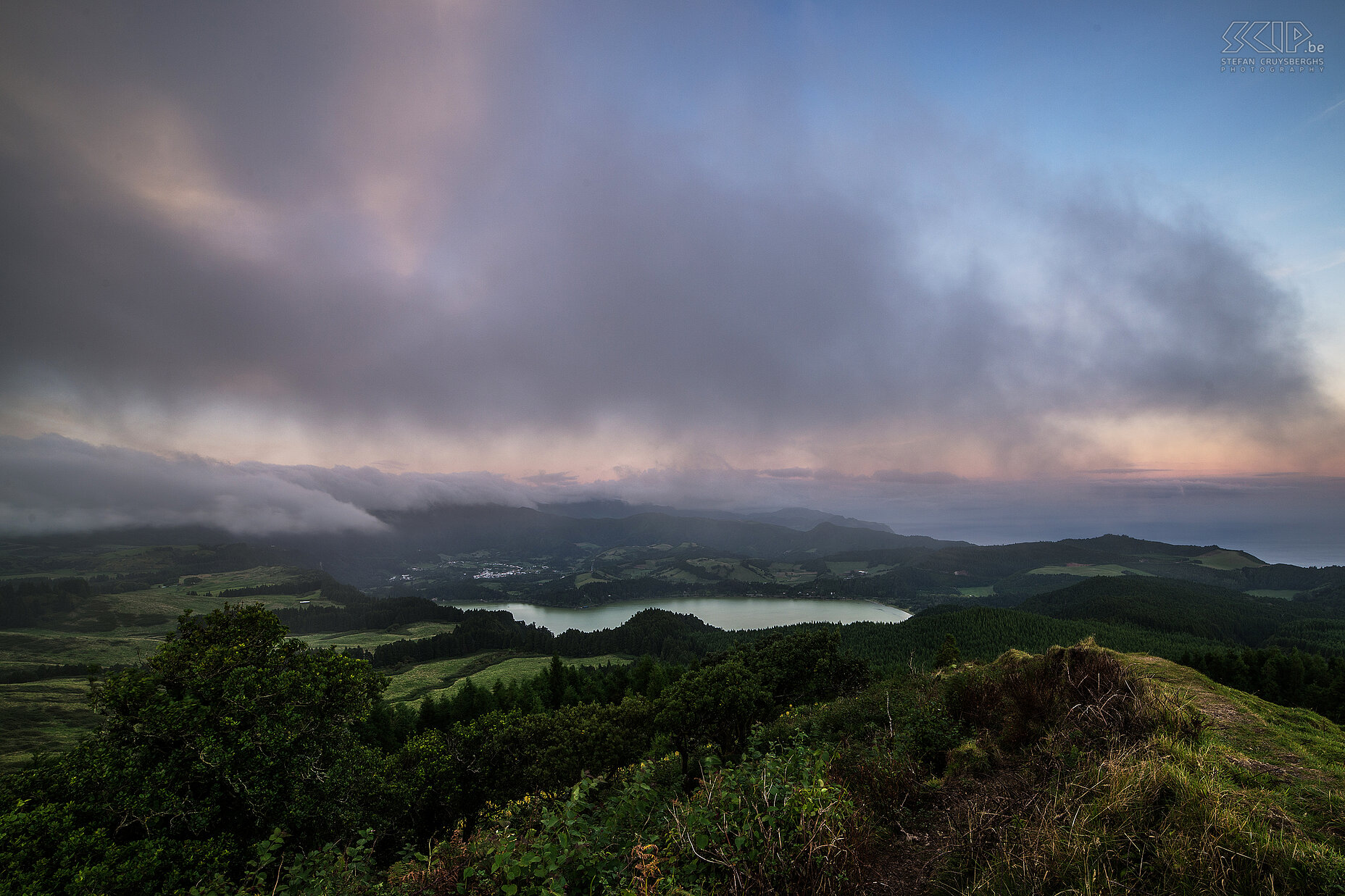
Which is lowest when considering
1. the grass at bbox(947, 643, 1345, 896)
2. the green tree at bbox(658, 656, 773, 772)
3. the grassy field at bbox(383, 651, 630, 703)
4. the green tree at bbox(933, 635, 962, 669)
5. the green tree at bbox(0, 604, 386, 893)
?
the grassy field at bbox(383, 651, 630, 703)

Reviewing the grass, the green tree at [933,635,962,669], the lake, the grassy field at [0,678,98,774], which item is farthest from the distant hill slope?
the grassy field at [0,678,98,774]

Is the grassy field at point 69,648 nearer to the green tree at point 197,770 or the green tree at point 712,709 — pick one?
the green tree at point 197,770

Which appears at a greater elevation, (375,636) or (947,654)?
(947,654)

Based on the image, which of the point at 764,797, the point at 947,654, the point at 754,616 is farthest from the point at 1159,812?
the point at 754,616

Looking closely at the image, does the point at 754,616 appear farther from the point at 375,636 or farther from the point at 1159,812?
the point at 1159,812

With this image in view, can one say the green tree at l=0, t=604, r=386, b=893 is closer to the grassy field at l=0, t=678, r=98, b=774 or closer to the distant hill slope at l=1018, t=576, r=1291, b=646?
the grassy field at l=0, t=678, r=98, b=774

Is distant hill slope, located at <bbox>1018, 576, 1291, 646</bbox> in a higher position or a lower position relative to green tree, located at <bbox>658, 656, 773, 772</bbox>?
lower

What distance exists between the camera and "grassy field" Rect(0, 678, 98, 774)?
156 ft

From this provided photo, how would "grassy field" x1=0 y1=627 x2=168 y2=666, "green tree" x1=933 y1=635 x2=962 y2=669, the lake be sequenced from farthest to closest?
the lake, "grassy field" x1=0 y1=627 x2=168 y2=666, "green tree" x1=933 y1=635 x2=962 y2=669

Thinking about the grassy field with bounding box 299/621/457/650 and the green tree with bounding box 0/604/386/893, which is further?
the grassy field with bounding box 299/621/457/650

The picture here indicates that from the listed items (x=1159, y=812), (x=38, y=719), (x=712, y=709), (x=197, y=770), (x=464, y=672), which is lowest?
(x=464, y=672)

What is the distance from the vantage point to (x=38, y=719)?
188 ft

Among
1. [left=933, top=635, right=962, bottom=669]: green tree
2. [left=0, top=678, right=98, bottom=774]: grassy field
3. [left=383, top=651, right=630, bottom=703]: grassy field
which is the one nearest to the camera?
[left=933, top=635, right=962, bottom=669]: green tree

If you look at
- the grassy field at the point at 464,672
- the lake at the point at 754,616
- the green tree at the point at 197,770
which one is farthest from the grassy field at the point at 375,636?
the green tree at the point at 197,770
